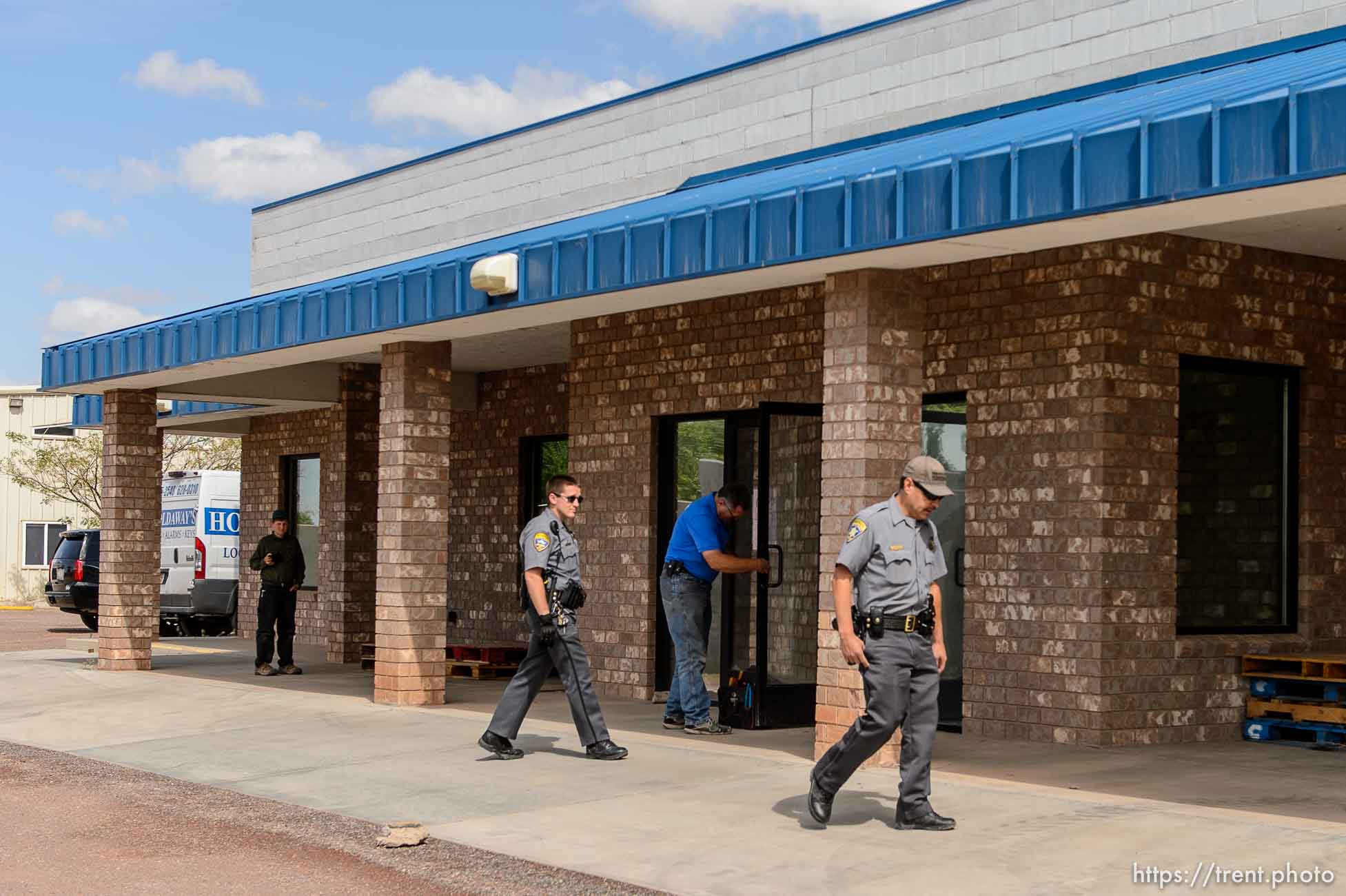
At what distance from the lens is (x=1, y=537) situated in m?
44.1

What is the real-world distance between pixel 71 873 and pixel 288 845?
110 cm

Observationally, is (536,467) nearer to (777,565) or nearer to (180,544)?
(777,565)

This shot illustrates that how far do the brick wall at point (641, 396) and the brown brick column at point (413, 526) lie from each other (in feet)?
5.18

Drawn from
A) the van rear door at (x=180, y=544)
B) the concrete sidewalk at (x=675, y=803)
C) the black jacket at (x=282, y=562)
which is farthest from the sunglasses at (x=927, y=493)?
the van rear door at (x=180, y=544)

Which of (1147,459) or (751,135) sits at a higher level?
(751,135)

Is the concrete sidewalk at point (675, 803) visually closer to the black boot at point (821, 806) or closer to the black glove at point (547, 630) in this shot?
the black boot at point (821, 806)

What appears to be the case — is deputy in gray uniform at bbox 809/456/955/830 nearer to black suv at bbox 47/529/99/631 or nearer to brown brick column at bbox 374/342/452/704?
brown brick column at bbox 374/342/452/704

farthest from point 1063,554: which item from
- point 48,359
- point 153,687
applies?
point 48,359

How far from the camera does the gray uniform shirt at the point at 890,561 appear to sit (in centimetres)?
820

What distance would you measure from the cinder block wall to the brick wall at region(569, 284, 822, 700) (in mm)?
1810

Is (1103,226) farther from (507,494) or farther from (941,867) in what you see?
(507,494)

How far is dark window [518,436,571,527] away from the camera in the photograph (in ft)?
65.4

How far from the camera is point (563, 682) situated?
422 inches

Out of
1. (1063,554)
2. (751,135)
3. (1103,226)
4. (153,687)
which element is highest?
(751,135)
